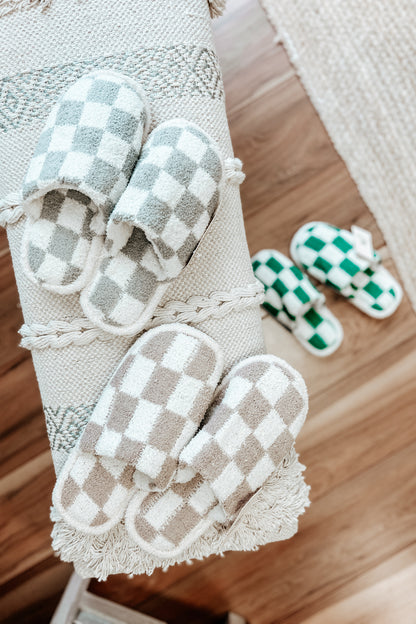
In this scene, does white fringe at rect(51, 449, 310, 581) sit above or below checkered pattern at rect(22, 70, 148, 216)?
below

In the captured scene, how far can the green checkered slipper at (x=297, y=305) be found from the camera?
37.4 inches

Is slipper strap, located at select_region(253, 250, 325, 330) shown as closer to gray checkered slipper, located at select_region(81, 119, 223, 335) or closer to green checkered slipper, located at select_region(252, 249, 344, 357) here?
green checkered slipper, located at select_region(252, 249, 344, 357)

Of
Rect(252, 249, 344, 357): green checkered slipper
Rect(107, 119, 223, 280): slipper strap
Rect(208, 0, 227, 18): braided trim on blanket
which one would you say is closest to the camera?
Rect(107, 119, 223, 280): slipper strap

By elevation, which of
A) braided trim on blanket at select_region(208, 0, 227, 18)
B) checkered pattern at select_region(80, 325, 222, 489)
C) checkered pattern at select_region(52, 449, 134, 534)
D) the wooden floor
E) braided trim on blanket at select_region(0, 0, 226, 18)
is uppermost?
braided trim on blanket at select_region(0, 0, 226, 18)

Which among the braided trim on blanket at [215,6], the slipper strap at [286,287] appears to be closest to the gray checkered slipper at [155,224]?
the braided trim on blanket at [215,6]

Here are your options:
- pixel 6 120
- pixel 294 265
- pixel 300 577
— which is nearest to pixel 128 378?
pixel 6 120

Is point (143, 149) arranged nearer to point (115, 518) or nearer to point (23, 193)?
point (23, 193)

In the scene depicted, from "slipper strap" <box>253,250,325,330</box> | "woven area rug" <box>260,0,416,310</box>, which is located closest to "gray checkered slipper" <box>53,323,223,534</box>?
"slipper strap" <box>253,250,325,330</box>

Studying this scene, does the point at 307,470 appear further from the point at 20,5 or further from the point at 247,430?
the point at 20,5

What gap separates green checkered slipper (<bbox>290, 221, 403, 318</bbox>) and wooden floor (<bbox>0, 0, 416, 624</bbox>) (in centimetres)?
3

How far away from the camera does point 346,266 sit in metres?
0.95

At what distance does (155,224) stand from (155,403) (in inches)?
8.6

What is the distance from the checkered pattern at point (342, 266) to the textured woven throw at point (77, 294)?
0.35 metres

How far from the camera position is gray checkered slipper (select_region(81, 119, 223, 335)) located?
0.55m
